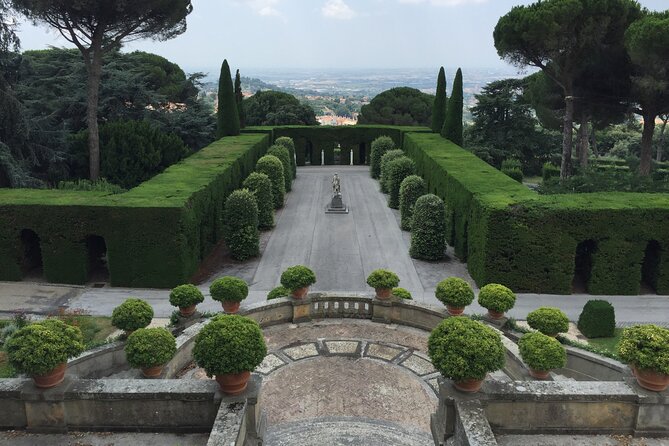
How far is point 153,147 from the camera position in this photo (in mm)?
36812

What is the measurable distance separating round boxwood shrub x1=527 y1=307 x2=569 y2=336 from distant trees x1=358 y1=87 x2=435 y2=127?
178 feet

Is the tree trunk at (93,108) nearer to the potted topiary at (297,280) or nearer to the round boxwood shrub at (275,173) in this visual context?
the round boxwood shrub at (275,173)

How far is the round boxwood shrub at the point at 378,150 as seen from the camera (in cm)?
4603

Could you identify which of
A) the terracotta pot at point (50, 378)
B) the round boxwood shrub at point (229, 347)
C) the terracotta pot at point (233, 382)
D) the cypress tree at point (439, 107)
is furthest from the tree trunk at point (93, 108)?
the terracotta pot at point (233, 382)

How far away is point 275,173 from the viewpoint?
1407 inches

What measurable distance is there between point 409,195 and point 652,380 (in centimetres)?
2298

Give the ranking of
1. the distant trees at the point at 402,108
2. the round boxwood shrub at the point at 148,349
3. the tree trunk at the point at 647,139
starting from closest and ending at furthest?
1. the round boxwood shrub at the point at 148,349
2. the tree trunk at the point at 647,139
3. the distant trees at the point at 402,108

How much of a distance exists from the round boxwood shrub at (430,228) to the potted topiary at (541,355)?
48.5 feet

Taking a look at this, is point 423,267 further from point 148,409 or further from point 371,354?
point 148,409

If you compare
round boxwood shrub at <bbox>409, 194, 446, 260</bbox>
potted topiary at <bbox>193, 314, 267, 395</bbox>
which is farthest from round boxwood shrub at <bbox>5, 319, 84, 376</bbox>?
round boxwood shrub at <bbox>409, 194, 446, 260</bbox>

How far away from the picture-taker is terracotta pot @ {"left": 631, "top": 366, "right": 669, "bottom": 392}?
Answer: 8.63 meters

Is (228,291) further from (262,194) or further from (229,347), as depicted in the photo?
(262,194)

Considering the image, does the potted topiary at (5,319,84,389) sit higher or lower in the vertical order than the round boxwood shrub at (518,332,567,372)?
higher

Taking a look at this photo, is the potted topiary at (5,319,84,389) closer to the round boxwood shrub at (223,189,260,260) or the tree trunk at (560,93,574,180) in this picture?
the round boxwood shrub at (223,189,260,260)
